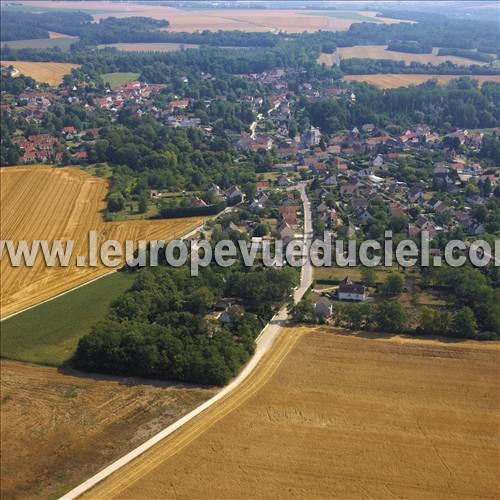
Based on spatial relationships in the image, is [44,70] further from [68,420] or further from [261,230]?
[68,420]

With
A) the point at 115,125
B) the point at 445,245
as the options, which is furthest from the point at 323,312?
the point at 115,125

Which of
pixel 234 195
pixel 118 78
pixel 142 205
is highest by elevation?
pixel 118 78

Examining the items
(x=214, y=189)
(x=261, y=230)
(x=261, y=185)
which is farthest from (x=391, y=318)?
(x=261, y=185)

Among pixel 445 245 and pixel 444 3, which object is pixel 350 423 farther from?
pixel 444 3

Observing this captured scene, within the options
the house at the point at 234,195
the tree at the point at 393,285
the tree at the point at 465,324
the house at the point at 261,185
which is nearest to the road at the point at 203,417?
the tree at the point at 393,285

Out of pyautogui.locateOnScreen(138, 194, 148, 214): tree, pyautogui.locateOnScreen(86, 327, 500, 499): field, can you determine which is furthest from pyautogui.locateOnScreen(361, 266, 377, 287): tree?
pyautogui.locateOnScreen(138, 194, 148, 214): tree

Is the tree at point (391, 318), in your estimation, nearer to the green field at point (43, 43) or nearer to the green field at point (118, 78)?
the green field at point (118, 78)
